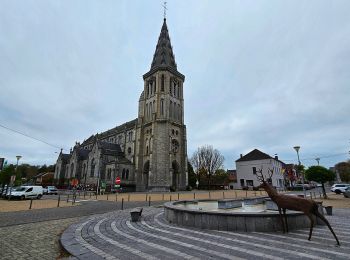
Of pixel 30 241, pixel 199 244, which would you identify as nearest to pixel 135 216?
pixel 30 241

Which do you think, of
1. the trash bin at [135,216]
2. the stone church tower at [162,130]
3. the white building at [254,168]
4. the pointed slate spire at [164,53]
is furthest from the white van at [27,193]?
the white building at [254,168]

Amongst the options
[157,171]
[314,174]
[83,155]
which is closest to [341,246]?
[314,174]

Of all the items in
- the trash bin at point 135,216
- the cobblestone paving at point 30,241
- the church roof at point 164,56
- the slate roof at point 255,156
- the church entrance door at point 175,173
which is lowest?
the cobblestone paving at point 30,241

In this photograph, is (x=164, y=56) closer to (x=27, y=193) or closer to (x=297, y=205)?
(x=27, y=193)

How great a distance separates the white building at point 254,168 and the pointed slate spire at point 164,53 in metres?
34.2

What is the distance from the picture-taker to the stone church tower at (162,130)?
5303cm

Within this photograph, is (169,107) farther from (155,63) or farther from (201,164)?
(201,164)

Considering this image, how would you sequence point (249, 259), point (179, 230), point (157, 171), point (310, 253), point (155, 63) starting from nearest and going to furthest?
1. point (249, 259)
2. point (310, 253)
3. point (179, 230)
4. point (157, 171)
5. point (155, 63)

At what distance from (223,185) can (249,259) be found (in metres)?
65.9

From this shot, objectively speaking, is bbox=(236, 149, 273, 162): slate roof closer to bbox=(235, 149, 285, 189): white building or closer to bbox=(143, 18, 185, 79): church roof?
bbox=(235, 149, 285, 189): white building

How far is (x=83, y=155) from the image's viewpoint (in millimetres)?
71688

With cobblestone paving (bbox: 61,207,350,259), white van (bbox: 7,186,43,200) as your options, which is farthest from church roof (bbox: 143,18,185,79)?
cobblestone paving (bbox: 61,207,350,259)

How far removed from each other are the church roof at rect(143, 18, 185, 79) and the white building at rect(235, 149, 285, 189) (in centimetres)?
3083

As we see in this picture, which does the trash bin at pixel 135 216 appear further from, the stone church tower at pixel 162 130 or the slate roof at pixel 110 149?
the slate roof at pixel 110 149
